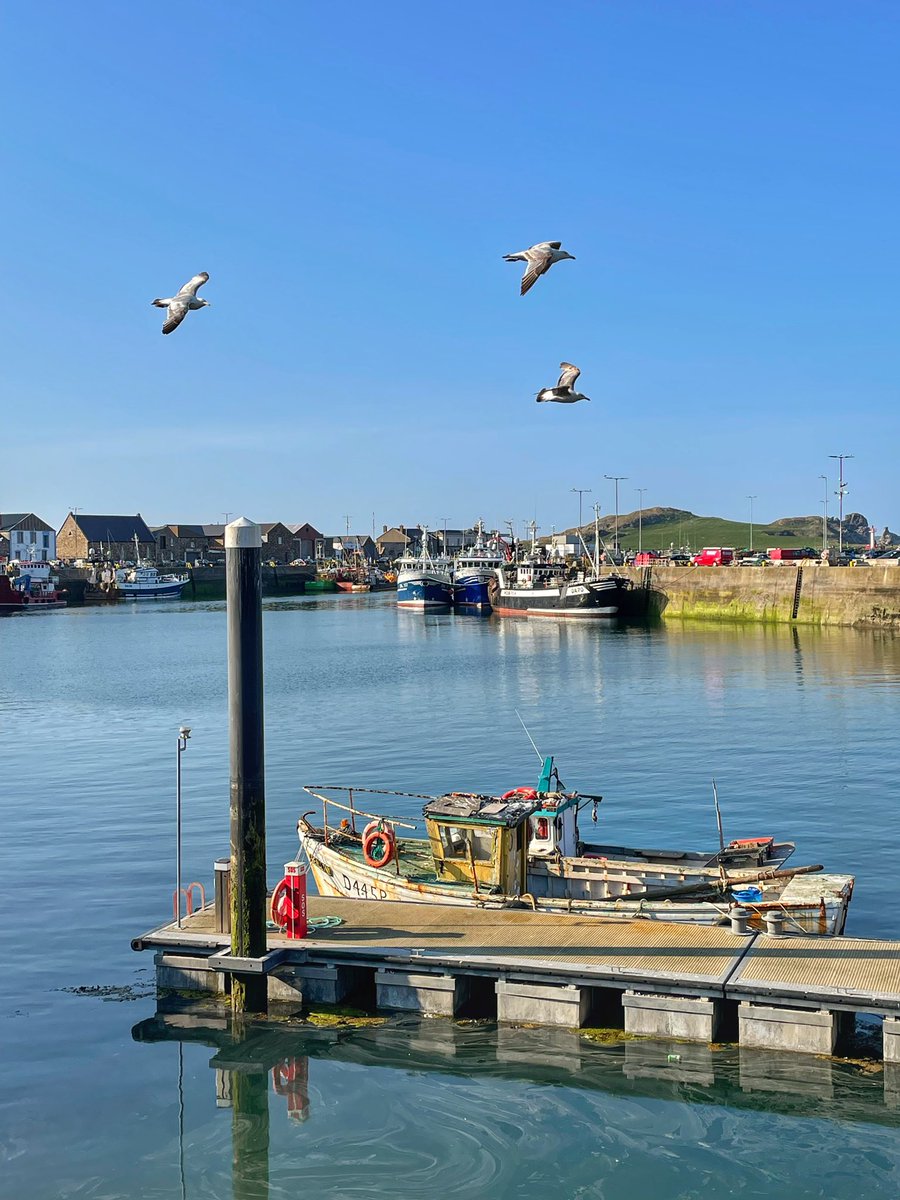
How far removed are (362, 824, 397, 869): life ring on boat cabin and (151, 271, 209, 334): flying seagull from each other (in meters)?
9.44

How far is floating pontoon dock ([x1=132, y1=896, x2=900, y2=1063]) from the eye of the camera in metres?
14.8

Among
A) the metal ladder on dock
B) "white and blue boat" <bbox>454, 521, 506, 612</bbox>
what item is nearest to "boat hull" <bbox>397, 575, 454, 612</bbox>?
"white and blue boat" <bbox>454, 521, 506, 612</bbox>

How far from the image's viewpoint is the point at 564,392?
A: 790 inches

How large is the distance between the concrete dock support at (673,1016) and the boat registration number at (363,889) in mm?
5810

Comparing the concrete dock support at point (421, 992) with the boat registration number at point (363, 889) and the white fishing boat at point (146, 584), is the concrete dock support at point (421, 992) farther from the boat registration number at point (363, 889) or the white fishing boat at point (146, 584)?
the white fishing boat at point (146, 584)

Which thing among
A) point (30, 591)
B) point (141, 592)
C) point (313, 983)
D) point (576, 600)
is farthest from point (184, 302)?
point (141, 592)

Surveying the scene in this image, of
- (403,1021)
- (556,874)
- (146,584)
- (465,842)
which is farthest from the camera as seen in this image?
(146,584)

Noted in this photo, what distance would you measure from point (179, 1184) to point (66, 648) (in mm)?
81895

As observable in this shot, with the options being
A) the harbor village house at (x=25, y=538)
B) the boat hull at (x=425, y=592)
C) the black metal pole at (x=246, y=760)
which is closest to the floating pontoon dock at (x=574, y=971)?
the black metal pole at (x=246, y=760)

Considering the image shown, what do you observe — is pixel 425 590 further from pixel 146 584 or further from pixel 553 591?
pixel 146 584

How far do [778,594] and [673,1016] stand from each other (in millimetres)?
89807

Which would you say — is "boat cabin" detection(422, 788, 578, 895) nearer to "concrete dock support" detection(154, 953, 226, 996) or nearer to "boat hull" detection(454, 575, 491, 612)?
"concrete dock support" detection(154, 953, 226, 996)

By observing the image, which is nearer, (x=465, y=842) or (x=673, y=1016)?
(x=673, y=1016)

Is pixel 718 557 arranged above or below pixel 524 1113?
above
